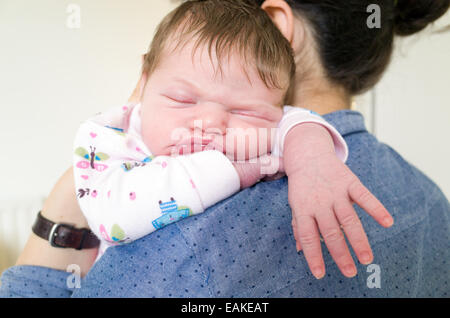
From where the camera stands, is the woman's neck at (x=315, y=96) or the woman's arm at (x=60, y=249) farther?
the woman's neck at (x=315, y=96)

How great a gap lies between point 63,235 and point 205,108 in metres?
0.46

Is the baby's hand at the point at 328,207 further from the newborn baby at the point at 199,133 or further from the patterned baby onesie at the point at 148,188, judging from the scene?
the patterned baby onesie at the point at 148,188

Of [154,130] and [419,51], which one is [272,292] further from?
[419,51]

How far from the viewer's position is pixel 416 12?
1038mm

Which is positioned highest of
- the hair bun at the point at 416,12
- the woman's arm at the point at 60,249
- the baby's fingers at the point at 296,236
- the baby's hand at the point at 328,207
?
the hair bun at the point at 416,12

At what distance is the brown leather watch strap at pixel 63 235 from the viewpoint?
0.80 m

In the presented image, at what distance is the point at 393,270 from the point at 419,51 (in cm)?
226

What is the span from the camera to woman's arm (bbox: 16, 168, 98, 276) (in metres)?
0.80

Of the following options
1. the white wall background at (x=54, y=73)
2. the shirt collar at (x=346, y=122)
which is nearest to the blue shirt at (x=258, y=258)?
the shirt collar at (x=346, y=122)

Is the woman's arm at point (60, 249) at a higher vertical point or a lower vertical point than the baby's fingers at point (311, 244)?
lower

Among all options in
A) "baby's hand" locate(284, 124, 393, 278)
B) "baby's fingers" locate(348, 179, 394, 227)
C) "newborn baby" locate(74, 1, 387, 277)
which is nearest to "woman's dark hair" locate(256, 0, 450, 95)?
"newborn baby" locate(74, 1, 387, 277)

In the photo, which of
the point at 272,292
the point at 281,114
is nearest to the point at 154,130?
the point at 281,114

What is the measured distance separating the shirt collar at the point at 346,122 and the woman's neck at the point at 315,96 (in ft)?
0.39

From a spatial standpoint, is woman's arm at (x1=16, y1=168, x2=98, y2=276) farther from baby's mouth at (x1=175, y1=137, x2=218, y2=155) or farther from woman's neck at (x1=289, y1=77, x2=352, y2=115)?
woman's neck at (x1=289, y1=77, x2=352, y2=115)
